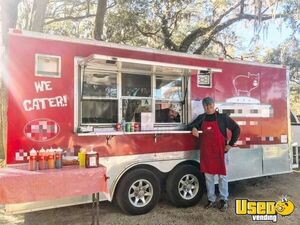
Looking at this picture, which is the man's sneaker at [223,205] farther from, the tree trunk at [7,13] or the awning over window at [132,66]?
the tree trunk at [7,13]

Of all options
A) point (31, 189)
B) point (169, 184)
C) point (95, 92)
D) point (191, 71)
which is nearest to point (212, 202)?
point (169, 184)

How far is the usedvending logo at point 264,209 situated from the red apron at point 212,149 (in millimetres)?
730

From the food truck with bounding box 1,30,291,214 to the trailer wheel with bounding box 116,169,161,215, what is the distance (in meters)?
0.02

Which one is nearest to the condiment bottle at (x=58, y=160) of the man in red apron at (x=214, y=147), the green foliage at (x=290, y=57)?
the man in red apron at (x=214, y=147)

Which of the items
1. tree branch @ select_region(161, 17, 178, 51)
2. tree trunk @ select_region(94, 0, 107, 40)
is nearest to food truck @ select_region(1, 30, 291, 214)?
tree trunk @ select_region(94, 0, 107, 40)

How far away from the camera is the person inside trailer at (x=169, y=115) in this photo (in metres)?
5.90

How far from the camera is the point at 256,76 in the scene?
278 inches

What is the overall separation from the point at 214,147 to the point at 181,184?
869 millimetres

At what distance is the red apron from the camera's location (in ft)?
18.9

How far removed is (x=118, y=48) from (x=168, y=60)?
99 cm

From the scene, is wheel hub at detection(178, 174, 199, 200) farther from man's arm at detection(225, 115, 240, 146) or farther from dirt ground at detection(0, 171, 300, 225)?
man's arm at detection(225, 115, 240, 146)

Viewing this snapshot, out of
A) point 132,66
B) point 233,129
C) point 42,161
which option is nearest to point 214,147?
point 233,129

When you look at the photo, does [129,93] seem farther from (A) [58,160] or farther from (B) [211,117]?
(A) [58,160]

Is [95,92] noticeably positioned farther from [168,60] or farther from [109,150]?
[168,60]
